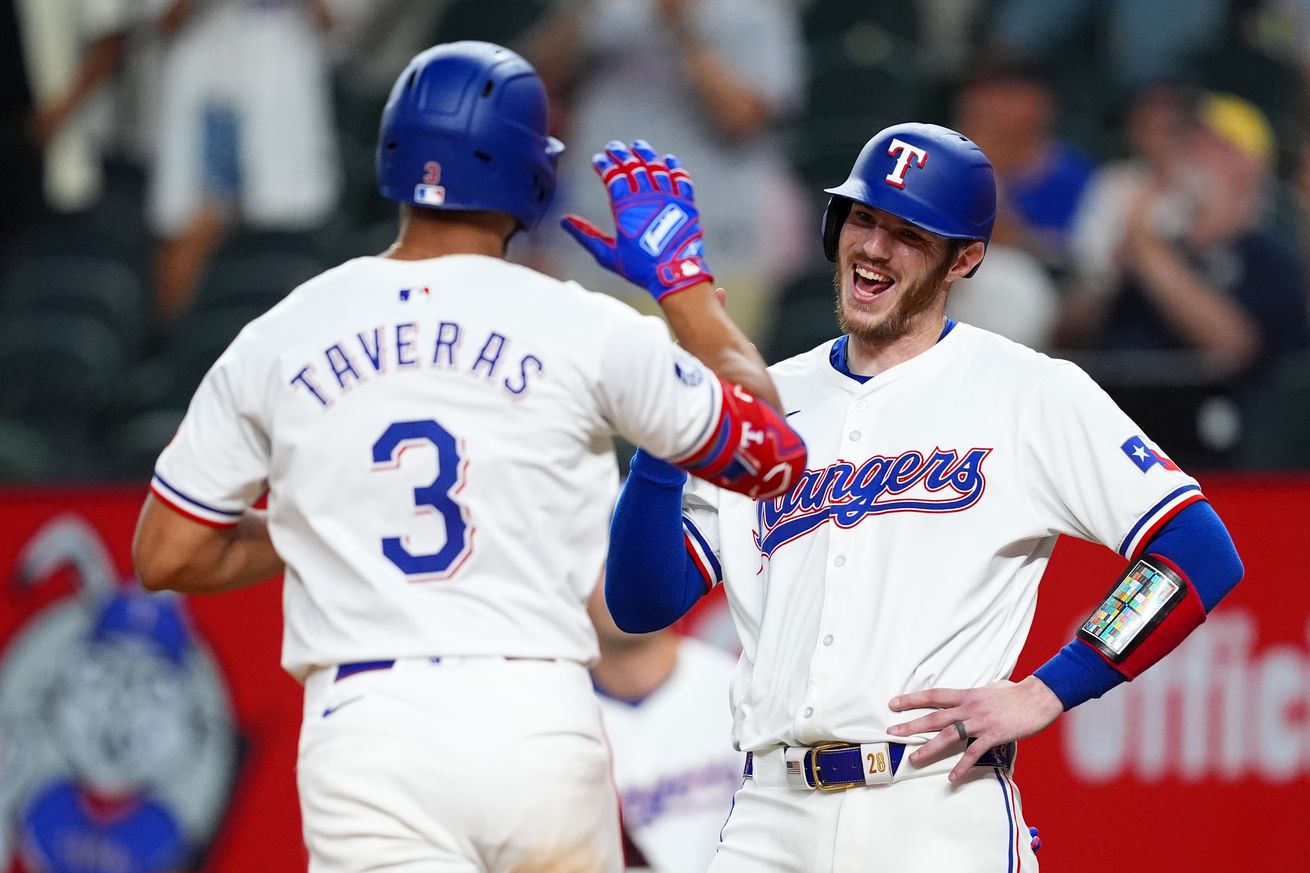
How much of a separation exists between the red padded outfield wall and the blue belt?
7.10ft

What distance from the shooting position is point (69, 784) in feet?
18.0

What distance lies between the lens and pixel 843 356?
3629mm

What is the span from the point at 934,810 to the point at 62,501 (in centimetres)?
359

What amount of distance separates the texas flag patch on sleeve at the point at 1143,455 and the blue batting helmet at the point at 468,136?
1.24 m

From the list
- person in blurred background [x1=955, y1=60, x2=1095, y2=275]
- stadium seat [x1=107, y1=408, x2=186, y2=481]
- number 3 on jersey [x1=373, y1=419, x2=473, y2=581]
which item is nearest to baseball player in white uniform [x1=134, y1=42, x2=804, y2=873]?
number 3 on jersey [x1=373, y1=419, x2=473, y2=581]

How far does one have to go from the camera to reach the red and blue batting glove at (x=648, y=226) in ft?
9.78

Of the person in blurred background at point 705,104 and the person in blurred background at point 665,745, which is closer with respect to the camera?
the person in blurred background at point 665,745

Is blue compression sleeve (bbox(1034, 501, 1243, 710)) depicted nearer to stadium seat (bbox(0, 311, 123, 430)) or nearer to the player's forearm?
the player's forearm

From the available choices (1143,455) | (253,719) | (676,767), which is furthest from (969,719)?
(253,719)

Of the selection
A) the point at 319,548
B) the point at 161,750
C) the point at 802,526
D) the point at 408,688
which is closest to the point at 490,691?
the point at 408,688

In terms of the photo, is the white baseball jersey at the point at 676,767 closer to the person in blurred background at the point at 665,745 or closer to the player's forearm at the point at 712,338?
the person in blurred background at the point at 665,745

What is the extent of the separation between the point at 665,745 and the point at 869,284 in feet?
7.11

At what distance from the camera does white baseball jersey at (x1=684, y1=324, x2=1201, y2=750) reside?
3184 mm

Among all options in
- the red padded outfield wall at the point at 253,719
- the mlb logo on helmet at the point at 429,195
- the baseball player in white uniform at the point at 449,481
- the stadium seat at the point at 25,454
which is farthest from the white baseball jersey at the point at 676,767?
the stadium seat at the point at 25,454
